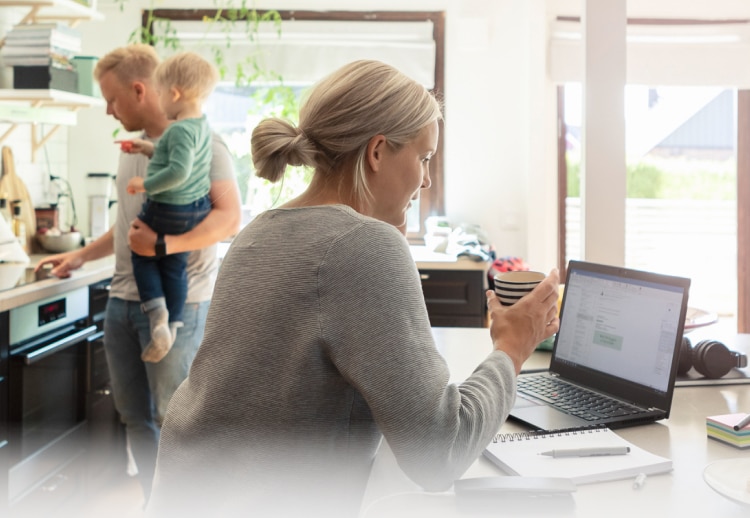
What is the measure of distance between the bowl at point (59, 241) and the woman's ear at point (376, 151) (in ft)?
8.79

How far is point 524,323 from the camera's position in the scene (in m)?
1.23

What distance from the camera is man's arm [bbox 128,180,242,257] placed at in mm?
2424

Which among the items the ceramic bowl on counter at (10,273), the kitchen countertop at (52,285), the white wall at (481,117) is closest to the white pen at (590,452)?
the kitchen countertop at (52,285)

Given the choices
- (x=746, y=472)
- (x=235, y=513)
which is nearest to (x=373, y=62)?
(x=235, y=513)

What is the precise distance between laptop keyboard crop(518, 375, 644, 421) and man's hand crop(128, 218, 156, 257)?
124cm

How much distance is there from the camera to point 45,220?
3605mm

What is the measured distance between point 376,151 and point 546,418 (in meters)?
0.60

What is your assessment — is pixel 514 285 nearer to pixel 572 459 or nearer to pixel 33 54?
pixel 572 459

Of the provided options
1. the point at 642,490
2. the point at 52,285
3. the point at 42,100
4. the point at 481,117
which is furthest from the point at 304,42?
the point at 642,490

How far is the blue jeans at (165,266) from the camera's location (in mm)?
2426

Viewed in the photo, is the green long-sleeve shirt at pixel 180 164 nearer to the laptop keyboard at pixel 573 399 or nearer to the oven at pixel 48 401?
the oven at pixel 48 401

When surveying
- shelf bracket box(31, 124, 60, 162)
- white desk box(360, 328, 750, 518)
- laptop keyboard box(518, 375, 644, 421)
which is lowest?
white desk box(360, 328, 750, 518)

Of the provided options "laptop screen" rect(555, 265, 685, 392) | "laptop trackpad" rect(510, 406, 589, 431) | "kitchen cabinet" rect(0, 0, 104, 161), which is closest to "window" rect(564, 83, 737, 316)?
"kitchen cabinet" rect(0, 0, 104, 161)

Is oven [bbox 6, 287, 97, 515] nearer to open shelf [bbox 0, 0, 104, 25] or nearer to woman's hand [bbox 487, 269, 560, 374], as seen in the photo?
open shelf [bbox 0, 0, 104, 25]
